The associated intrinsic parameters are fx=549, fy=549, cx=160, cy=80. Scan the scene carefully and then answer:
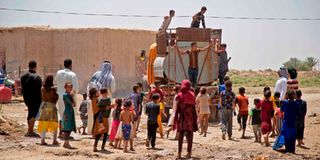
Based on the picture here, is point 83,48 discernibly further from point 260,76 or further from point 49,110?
point 260,76

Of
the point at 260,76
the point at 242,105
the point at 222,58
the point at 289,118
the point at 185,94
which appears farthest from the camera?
the point at 260,76

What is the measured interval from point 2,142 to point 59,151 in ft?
6.56

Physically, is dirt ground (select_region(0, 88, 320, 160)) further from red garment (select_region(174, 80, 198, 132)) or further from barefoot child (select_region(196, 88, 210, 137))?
red garment (select_region(174, 80, 198, 132))

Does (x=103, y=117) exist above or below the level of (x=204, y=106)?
below

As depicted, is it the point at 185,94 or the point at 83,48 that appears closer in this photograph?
the point at 185,94

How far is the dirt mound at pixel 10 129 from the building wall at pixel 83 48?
53.9 ft

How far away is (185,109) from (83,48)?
21003 mm

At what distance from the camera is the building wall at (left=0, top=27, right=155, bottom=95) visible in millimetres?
30859

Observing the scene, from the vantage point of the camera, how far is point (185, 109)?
10594 millimetres

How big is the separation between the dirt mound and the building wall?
53.9ft

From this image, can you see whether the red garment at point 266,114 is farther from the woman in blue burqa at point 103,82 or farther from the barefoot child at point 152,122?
the woman in blue burqa at point 103,82

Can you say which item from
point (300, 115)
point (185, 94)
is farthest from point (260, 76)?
point (185, 94)

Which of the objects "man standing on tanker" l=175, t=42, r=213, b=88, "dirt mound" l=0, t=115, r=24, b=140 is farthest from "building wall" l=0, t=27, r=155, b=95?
"dirt mound" l=0, t=115, r=24, b=140

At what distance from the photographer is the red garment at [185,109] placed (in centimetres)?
1057
